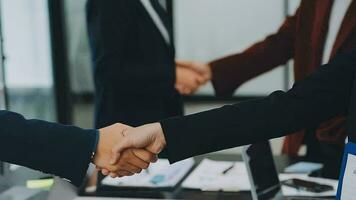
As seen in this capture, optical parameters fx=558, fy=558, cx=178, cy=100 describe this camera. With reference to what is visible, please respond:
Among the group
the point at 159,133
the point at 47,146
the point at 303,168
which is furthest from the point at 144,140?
the point at 303,168

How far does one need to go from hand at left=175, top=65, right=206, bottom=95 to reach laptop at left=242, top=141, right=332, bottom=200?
94 cm

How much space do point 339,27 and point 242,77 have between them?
58 centimetres

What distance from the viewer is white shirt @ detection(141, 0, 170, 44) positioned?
2.20 meters

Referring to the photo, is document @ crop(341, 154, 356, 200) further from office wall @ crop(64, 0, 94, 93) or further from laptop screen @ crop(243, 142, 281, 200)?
office wall @ crop(64, 0, 94, 93)

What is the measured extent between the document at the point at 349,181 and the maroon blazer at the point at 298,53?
102 centimetres

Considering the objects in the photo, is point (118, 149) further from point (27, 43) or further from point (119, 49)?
point (27, 43)

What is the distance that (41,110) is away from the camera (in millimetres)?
3490

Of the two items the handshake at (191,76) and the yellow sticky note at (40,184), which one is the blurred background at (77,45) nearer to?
the handshake at (191,76)

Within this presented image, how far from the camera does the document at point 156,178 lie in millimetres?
1810

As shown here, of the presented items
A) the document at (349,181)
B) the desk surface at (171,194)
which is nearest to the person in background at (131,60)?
the desk surface at (171,194)

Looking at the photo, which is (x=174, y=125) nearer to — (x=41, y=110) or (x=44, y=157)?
(x=44, y=157)

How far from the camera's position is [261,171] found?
160 centimetres

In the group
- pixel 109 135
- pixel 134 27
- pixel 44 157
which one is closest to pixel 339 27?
pixel 134 27

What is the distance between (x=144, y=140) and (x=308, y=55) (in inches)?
41.4
